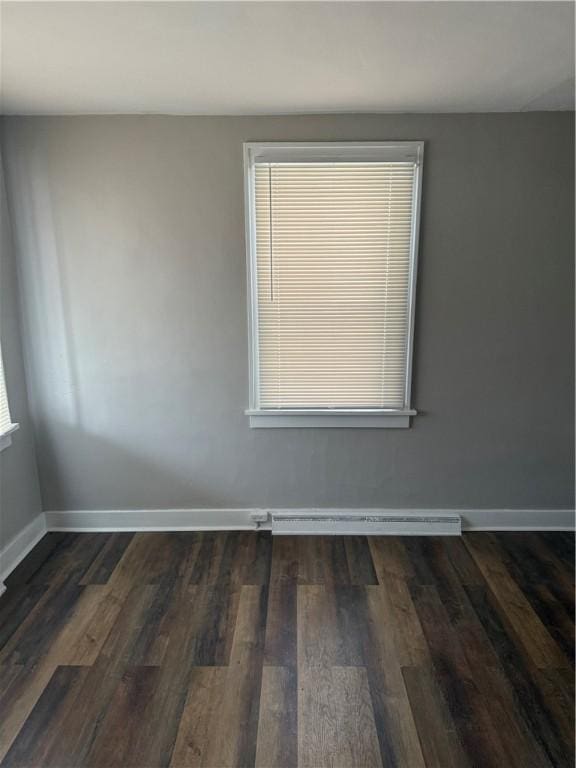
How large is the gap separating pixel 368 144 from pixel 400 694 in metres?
2.49

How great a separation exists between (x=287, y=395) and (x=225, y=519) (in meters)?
0.86

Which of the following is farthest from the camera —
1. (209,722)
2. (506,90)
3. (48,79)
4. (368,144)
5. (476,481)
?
(476,481)

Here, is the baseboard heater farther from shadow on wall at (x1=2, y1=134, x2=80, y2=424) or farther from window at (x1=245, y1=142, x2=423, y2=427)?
shadow on wall at (x1=2, y1=134, x2=80, y2=424)

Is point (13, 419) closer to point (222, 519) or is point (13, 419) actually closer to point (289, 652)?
point (222, 519)

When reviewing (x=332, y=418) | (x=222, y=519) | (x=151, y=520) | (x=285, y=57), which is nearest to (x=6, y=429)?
(x=151, y=520)

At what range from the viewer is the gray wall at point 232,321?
2.59 meters

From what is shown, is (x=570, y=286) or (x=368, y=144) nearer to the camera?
(x=368, y=144)

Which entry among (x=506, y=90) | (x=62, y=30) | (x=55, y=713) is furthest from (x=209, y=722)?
(x=506, y=90)

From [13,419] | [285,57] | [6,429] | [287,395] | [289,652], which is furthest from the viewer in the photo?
[287,395]

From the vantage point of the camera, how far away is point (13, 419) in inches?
108

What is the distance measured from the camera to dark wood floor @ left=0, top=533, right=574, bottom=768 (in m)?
1.70

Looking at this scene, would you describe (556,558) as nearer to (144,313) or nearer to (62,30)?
(144,313)

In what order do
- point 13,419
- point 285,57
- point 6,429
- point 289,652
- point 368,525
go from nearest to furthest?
point 285,57, point 289,652, point 6,429, point 13,419, point 368,525

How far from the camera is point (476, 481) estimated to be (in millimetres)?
2973
